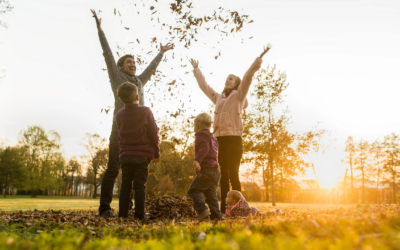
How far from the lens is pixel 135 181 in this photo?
435cm

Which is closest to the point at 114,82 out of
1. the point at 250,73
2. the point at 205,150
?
the point at 205,150

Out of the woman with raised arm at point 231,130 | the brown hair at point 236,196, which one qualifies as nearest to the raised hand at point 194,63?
the woman with raised arm at point 231,130

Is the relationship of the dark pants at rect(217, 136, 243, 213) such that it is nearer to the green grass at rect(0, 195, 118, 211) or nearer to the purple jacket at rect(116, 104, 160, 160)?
the purple jacket at rect(116, 104, 160, 160)

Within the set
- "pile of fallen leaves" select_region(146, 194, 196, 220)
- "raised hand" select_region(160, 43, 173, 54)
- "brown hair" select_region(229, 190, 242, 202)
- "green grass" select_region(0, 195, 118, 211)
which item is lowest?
"green grass" select_region(0, 195, 118, 211)

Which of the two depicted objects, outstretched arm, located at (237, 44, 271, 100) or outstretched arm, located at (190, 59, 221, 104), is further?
outstretched arm, located at (190, 59, 221, 104)

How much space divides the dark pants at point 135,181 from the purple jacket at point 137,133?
12 centimetres

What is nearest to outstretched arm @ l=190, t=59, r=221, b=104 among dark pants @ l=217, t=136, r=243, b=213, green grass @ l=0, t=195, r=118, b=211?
dark pants @ l=217, t=136, r=243, b=213

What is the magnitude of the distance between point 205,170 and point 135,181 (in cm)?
128

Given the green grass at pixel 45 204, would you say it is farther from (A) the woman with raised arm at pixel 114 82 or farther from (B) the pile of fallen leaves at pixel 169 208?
(A) the woman with raised arm at pixel 114 82

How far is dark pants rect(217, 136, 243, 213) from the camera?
5.37 metres

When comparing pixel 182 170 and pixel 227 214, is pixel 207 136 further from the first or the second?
pixel 182 170

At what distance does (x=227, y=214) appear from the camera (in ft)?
17.2

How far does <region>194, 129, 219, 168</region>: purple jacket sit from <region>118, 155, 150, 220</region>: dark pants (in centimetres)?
95

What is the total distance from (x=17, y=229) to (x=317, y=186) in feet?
131
